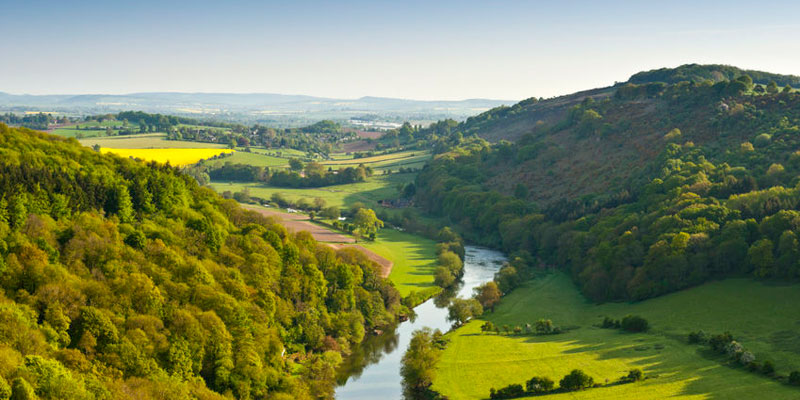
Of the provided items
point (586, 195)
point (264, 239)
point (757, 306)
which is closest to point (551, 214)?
point (586, 195)

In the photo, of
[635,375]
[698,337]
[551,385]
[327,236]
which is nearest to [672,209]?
[698,337]

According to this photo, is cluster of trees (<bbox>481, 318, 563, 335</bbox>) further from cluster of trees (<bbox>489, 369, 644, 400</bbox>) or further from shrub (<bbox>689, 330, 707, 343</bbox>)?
cluster of trees (<bbox>489, 369, 644, 400</bbox>)

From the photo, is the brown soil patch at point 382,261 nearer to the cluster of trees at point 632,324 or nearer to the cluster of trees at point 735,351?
the cluster of trees at point 632,324

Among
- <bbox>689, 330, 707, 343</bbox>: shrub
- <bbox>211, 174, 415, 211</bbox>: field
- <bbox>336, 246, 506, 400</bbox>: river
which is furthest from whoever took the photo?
<bbox>211, 174, 415, 211</bbox>: field

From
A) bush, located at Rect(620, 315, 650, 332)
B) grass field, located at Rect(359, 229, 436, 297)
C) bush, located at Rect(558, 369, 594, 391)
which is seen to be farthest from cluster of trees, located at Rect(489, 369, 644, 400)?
grass field, located at Rect(359, 229, 436, 297)

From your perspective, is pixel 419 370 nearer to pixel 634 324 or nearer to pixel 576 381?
pixel 576 381

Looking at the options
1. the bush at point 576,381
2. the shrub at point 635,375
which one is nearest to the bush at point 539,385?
the bush at point 576,381
